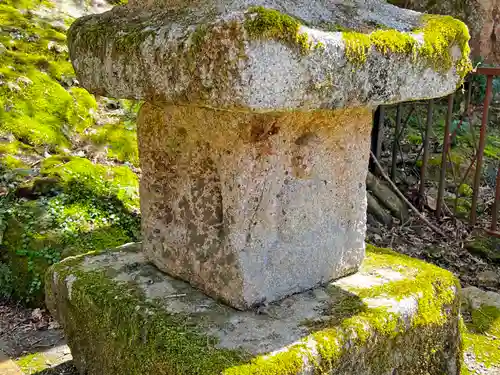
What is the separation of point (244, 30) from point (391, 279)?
4.17 feet

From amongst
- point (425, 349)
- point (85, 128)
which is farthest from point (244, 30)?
point (85, 128)

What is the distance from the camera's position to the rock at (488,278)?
11.4 feet

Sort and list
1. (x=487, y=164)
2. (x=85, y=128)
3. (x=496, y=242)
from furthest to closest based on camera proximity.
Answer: (x=487, y=164) < (x=85, y=128) < (x=496, y=242)

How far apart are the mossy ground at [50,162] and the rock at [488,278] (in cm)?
227

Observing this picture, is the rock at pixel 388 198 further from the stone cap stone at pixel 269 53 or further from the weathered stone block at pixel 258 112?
the stone cap stone at pixel 269 53

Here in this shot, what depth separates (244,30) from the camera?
4.43ft

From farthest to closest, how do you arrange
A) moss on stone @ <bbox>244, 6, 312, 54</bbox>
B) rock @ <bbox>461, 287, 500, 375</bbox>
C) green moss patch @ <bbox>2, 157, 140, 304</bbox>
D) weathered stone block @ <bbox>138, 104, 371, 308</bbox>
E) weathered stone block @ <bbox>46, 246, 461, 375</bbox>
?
green moss patch @ <bbox>2, 157, 140, 304</bbox> < rock @ <bbox>461, 287, 500, 375</bbox> < weathered stone block @ <bbox>138, 104, 371, 308</bbox> < weathered stone block @ <bbox>46, 246, 461, 375</bbox> < moss on stone @ <bbox>244, 6, 312, 54</bbox>

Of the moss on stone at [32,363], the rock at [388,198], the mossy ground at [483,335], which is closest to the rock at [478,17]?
the rock at [388,198]

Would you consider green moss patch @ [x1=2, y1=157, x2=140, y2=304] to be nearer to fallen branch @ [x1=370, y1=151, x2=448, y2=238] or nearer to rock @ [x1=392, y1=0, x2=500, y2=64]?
fallen branch @ [x1=370, y1=151, x2=448, y2=238]

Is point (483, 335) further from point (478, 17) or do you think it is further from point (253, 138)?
point (478, 17)

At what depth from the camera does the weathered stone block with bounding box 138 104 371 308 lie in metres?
1.84

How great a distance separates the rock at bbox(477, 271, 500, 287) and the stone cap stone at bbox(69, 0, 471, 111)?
2.08 m

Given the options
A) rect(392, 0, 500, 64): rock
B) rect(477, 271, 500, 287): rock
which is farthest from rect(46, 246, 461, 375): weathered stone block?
rect(392, 0, 500, 64): rock

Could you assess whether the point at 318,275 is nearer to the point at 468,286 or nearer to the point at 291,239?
the point at 291,239
